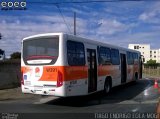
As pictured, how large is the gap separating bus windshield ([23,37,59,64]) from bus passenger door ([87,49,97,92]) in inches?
97.2

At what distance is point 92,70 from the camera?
15.9 metres

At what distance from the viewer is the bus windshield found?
537 inches

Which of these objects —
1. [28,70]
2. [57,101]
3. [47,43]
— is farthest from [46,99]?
→ [47,43]

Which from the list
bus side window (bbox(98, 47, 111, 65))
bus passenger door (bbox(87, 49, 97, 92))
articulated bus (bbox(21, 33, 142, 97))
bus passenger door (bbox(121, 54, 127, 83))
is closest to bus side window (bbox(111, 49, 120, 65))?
bus side window (bbox(98, 47, 111, 65))

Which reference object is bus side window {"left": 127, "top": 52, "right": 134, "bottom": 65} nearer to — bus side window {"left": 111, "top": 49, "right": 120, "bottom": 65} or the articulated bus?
bus side window {"left": 111, "top": 49, "right": 120, "bottom": 65}

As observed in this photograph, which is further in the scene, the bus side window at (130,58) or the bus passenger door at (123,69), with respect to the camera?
the bus side window at (130,58)

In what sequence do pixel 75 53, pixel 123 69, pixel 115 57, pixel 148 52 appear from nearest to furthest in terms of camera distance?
pixel 75 53 < pixel 115 57 < pixel 123 69 < pixel 148 52

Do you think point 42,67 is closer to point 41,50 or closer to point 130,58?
point 41,50

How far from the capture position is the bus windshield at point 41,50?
44.8 feet

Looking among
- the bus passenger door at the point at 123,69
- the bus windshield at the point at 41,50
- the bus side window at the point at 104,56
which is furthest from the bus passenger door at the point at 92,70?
the bus passenger door at the point at 123,69

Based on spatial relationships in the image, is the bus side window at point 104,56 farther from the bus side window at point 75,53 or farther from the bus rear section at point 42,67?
the bus rear section at point 42,67

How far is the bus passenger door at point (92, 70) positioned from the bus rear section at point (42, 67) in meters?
2.49

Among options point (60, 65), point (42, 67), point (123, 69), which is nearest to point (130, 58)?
point (123, 69)

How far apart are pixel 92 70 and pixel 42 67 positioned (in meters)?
3.09
